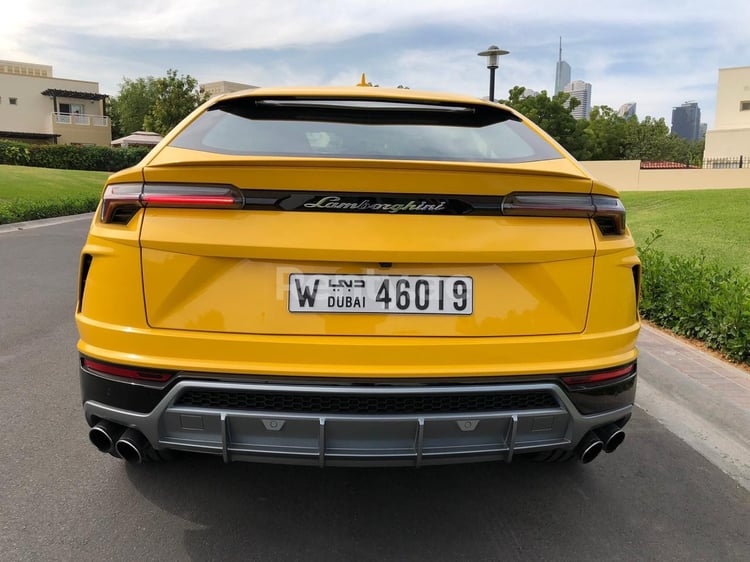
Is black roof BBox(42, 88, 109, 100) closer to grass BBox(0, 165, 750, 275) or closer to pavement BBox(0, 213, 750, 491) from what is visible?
grass BBox(0, 165, 750, 275)

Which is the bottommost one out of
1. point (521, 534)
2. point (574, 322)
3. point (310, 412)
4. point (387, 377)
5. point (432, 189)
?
point (521, 534)

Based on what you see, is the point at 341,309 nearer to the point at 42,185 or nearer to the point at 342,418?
the point at 342,418

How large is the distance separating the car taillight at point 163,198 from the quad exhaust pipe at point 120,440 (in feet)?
2.52

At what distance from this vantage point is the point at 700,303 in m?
5.13

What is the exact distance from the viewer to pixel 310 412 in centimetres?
215

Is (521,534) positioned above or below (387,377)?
below

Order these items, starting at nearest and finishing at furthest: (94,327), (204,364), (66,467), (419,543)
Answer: (204,364), (94,327), (419,543), (66,467)

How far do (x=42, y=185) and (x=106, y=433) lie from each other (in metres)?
23.2

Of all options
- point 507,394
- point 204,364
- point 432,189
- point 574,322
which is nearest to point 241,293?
point 204,364

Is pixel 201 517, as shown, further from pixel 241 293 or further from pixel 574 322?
pixel 574 322

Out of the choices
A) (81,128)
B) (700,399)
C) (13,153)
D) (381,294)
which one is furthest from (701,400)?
(81,128)

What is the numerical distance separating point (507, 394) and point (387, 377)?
0.44 meters

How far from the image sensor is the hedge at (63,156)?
35.4 metres

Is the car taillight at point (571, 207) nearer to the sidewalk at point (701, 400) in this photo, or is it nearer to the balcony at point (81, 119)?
the sidewalk at point (701, 400)
